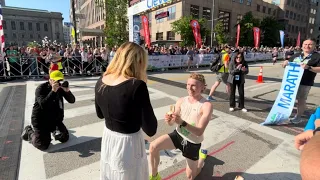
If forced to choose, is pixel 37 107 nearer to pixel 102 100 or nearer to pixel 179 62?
pixel 102 100

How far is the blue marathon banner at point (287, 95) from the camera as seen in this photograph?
16.1 ft

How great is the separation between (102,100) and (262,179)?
2.50m

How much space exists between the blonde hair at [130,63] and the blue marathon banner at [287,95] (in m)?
4.25

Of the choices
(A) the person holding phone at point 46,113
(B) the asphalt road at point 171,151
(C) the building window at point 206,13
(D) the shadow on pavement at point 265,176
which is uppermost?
(C) the building window at point 206,13

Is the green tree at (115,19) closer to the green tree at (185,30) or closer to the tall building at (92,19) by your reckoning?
the green tree at (185,30)

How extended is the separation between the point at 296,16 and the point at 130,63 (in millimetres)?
81195

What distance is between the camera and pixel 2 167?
326 cm

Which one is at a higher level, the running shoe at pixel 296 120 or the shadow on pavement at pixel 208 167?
the running shoe at pixel 296 120

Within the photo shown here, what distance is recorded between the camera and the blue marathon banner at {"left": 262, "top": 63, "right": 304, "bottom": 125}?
16.1 feet

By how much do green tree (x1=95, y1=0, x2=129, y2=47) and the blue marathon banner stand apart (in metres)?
20.7

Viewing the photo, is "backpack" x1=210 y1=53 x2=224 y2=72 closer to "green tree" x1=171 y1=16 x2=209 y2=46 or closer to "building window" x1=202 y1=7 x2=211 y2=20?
"green tree" x1=171 y1=16 x2=209 y2=46

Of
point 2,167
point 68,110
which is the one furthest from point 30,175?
point 68,110

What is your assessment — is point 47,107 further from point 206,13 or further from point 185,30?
point 206,13

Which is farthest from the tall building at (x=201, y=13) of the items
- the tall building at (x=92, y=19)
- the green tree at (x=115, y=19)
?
the tall building at (x=92, y=19)
